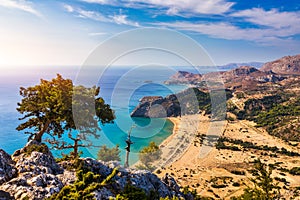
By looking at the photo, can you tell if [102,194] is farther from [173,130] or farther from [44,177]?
[173,130]

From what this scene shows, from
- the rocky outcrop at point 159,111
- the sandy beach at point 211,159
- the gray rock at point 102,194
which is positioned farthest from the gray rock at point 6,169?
the rocky outcrop at point 159,111

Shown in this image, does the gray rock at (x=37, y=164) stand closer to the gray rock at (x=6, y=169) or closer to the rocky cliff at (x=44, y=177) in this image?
the rocky cliff at (x=44, y=177)

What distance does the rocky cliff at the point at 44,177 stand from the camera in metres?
10.9

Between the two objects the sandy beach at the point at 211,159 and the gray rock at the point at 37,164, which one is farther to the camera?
the sandy beach at the point at 211,159

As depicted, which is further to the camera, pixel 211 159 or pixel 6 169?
pixel 211 159

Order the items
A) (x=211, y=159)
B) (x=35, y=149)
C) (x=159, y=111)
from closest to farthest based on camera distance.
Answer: (x=35, y=149) → (x=211, y=159) → (x=159, y=111)

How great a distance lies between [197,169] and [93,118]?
44.6 meters

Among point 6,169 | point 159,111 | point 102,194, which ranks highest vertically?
point 6,169

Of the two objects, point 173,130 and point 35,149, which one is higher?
point 35,149

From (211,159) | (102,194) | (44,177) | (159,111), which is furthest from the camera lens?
(159,111)

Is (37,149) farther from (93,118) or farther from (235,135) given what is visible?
(235,135)

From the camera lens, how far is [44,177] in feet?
39.6

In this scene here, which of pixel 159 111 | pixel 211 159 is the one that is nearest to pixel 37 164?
pixel 211 159

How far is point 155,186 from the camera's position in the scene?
56.4 ft
